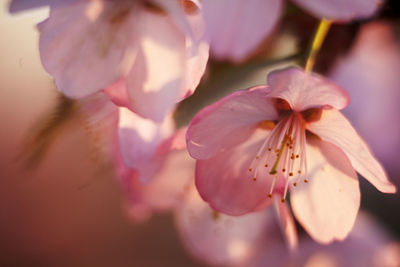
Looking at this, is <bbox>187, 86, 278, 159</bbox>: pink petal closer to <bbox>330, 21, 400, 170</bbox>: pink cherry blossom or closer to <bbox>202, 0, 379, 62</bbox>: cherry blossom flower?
<bbox>202, 0, 379, 62</bbox>: cherry blossom flower

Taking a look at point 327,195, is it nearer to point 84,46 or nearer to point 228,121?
point 228,121

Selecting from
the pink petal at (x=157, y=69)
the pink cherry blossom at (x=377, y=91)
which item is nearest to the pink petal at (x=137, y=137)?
the pink petal at (x=157, y=69)

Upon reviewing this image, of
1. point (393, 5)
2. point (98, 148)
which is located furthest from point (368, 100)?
point (98, 148)

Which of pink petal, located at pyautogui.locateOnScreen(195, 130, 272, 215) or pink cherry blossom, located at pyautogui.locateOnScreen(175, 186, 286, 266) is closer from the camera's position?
pink petal, located at pyautogui.locateOnScreen(195, 130, 272, 215)

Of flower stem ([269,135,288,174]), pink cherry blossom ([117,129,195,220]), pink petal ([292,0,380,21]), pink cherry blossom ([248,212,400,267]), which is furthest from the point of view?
pink cherry blossom ([248,212,400,267])

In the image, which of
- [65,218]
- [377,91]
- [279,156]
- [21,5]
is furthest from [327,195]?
[65,218]

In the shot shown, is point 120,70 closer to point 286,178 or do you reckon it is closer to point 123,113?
point 123,113

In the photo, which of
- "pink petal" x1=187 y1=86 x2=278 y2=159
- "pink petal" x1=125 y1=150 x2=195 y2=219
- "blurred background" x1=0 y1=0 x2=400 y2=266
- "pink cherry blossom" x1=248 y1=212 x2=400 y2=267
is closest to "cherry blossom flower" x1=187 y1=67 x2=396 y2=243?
"pink petal" x1=187 y1=86 x2=278 y2=159
